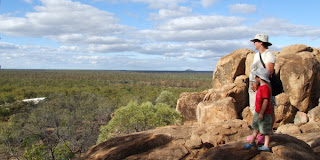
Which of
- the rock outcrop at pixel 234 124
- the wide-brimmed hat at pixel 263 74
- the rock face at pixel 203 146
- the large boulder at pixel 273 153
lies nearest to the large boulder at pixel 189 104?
the rock outcrop at pixel 234 124

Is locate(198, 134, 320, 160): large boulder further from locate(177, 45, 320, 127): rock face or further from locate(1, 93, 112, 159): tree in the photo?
locate(1, 93, 112, 159): tree

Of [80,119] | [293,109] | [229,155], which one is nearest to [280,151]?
[229,155]

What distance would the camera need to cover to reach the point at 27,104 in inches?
1620

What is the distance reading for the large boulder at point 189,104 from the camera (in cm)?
1981

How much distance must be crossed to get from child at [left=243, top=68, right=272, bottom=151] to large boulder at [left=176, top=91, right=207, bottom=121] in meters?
14.0

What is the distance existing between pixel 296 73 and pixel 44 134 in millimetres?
22652

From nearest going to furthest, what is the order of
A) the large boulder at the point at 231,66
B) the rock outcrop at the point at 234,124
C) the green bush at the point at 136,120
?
1. the rock outcrop at the point at 234,124
2. the green bush at the point at 136,120
3. the large boulder at the point at 231,66

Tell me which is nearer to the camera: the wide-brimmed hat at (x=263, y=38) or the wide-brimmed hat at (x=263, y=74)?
the wide-brimmed hat at (x=263, y=74)

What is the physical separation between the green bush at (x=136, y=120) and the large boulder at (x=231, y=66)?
16.9ft

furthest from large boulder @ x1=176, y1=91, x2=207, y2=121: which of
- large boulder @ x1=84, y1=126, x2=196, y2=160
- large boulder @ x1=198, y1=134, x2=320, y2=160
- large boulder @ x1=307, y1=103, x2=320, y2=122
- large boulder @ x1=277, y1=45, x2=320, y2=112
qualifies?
large boulder @ x1=198, y1=134, x2=320, y2=160

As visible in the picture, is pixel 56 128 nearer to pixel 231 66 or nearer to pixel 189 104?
pixel 189 104

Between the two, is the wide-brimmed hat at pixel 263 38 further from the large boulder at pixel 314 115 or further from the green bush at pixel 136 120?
the green bush at pixel 136 120

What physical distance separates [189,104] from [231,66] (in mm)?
4781

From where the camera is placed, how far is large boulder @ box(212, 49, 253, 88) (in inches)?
790
